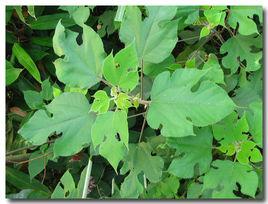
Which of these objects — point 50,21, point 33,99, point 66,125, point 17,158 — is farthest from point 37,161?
point 50,21

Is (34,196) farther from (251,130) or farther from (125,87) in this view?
(251,130)

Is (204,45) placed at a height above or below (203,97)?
above

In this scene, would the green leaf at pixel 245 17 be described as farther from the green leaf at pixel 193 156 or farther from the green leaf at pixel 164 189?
the green leaf at pixel 164 189

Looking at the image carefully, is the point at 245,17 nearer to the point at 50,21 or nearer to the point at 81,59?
the point at 81,59

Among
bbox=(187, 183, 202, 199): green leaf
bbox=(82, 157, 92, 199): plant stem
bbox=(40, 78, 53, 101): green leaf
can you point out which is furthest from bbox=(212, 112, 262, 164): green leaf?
bbox=(40, 78, 53, 101): green leaf

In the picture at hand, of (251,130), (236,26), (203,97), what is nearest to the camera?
(203,97)

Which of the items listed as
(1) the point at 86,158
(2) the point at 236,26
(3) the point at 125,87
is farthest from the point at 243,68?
(1) the point at 86,158

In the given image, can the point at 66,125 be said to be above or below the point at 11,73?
below
